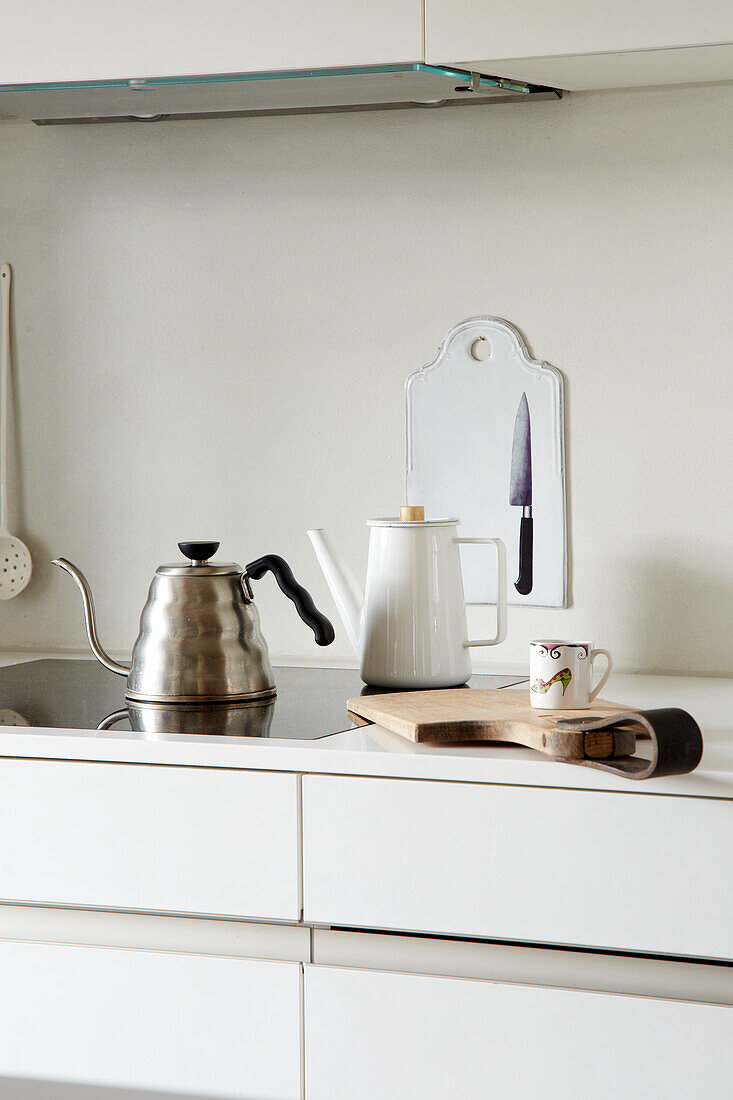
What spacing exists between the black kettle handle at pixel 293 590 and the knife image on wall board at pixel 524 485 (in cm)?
35

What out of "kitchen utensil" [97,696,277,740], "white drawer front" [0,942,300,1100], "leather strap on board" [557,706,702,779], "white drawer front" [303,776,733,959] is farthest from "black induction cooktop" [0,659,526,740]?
"leather strap on board" [557,706,702,779]

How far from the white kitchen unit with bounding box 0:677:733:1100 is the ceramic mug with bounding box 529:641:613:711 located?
0.09 metres

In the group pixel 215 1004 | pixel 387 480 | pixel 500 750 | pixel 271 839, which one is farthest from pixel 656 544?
pixel 215 1004

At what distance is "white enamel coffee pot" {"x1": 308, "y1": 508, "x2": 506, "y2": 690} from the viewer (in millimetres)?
1409

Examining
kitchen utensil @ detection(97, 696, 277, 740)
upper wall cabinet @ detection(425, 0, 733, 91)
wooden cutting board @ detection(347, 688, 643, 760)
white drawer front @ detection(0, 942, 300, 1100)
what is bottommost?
white drawer front @ detection(0, 942, 300, 1100)

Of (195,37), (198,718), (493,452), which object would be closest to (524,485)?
(493,452)

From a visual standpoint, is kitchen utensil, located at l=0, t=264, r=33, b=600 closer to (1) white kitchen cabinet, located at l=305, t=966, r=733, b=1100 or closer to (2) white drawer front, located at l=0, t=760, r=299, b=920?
(2) white drawer front, located at l=0, t=760, r=299, b=920

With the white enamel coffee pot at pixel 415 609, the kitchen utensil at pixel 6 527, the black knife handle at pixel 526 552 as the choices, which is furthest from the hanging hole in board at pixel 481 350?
the kitchen utensil at pixel 6 527

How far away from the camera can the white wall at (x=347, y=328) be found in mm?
1604

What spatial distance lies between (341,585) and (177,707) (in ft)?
0.88

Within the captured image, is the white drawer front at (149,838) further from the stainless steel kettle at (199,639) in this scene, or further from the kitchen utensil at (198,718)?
the stainless steel kettle at (199,639)

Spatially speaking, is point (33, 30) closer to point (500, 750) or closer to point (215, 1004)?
point (500, 750)

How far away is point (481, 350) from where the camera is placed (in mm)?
1685

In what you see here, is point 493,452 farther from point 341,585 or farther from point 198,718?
point 198,718
